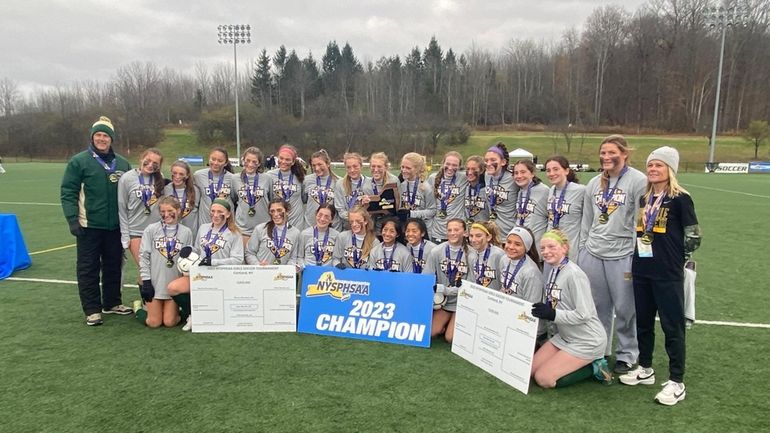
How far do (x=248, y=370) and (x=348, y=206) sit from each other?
2488 millimetres

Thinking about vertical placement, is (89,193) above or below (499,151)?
below

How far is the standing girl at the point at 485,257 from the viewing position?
4.84m

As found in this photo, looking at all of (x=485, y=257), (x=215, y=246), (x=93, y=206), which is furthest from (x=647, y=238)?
(x=93, y=206)

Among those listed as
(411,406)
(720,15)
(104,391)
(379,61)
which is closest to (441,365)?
(411,406)

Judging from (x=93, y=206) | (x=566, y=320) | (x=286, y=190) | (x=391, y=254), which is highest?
(x=286, y=190)

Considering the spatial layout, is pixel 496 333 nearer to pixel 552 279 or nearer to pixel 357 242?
pixel 552 279

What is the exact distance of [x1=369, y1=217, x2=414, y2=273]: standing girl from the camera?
5305mm

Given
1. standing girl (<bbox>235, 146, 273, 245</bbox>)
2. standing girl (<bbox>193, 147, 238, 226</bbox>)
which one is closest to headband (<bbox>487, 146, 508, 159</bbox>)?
standing girl (<bbox>235, 146, 273, 245</bbox>)

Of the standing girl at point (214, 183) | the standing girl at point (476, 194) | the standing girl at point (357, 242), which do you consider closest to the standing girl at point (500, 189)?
the standing girl at point (476, 194)

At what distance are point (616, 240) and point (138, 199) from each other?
5.13 meters

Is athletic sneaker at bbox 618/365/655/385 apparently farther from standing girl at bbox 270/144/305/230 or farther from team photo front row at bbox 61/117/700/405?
standing girl at bbox 270/144/305/230

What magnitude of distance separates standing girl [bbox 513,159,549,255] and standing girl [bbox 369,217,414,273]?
131 centimetres

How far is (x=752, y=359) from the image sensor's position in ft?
15.0

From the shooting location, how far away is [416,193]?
6.02 meters
